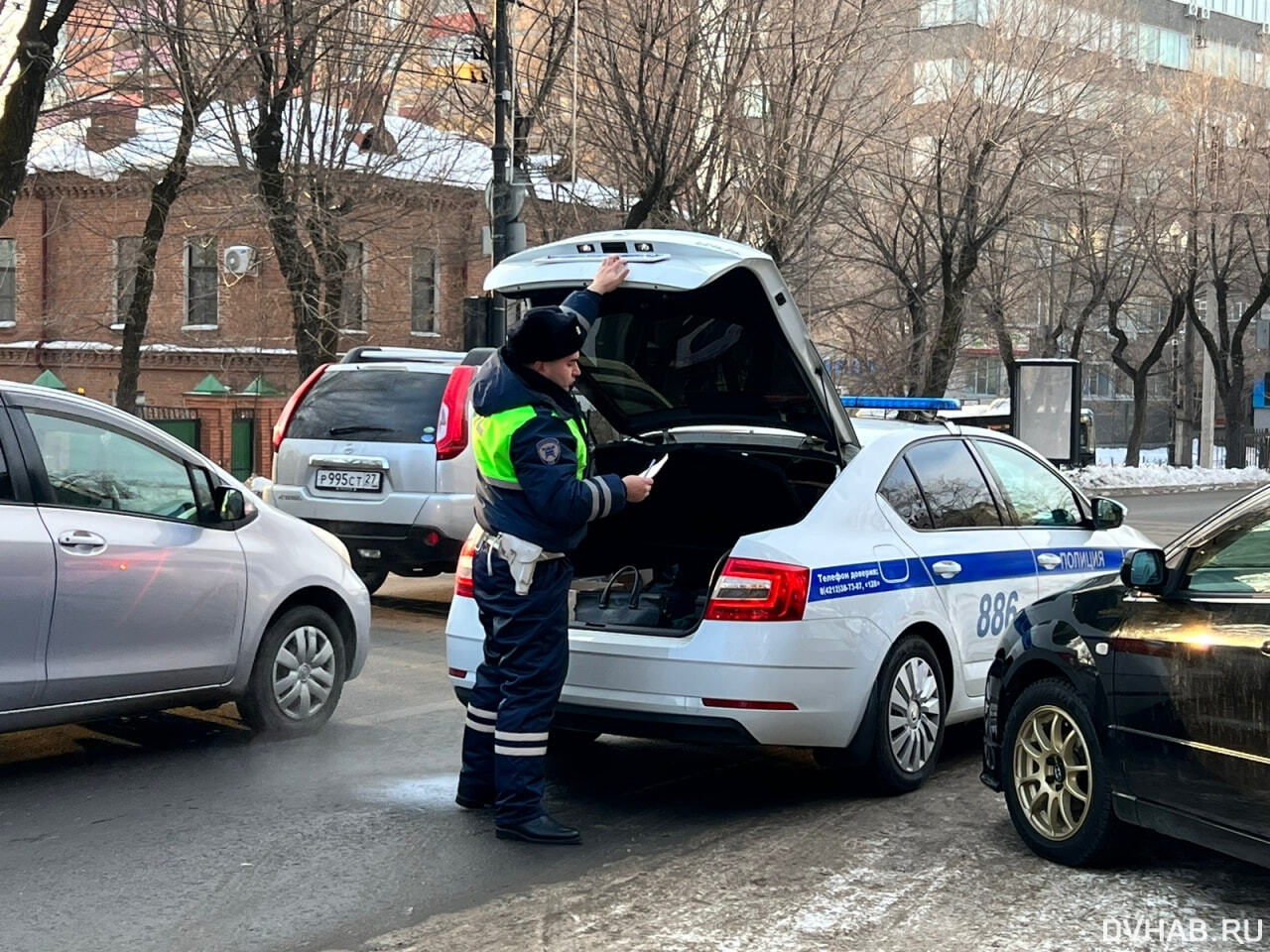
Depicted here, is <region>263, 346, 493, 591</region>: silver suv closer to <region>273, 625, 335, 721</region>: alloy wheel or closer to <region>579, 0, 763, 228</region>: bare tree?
<region>273, 625, 335, 721</region>: alloy wheel

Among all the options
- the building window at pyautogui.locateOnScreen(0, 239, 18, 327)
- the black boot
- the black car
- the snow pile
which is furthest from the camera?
the building window at pyautogui.locateOnScreen(0, 239, 18, 327)

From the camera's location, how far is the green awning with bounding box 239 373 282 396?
32144mm

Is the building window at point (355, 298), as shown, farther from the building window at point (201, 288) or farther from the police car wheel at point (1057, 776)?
the police car wheel at point (1057, 776)

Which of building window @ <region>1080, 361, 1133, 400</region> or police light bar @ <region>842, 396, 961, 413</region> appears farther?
building window @ <region>1080, 361, 1133, 400</region>

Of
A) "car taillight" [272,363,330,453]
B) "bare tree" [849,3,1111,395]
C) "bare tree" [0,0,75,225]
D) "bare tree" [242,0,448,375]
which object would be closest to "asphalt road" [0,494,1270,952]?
"car taillight" [272,363,330,453]

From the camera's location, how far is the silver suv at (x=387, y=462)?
10500mm

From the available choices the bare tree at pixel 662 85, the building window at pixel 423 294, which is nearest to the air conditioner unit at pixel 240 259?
the building window at pixel 423 294

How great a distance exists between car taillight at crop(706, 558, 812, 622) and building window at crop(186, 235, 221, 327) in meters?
31.7

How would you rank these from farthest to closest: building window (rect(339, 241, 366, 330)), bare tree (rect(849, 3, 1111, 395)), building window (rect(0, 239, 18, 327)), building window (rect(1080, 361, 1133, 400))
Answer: building window (rect(1080, 361, 1133, 400)) < building window (rect(0, 239, 18, 327)) < bare tree (rect(849, 3, 1111, 395)) < building window (rect(339, 241, 366, 330))

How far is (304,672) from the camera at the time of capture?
287 inches

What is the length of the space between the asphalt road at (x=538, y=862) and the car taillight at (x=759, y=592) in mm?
826

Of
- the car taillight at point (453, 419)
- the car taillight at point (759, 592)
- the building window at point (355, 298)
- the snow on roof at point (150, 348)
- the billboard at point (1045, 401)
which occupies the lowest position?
the car taillight at point (759, 592)

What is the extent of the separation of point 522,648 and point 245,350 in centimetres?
3180

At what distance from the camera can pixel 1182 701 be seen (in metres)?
4.65
